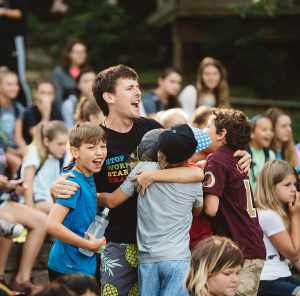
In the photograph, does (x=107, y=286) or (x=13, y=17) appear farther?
(x=13, y=17)

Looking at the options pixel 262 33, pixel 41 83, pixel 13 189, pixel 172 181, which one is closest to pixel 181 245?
pixel 172 181

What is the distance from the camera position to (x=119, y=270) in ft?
16.3

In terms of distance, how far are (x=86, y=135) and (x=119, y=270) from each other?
85 cm

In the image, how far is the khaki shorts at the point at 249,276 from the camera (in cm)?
517

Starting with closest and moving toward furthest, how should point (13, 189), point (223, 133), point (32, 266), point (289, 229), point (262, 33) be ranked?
point (223, 133) < point (289, 229) < point (13, 189) < point (32, 266) < point (262, 33)

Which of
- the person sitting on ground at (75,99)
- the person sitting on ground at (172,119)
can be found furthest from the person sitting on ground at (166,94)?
the person sitting on ground at (172,119)

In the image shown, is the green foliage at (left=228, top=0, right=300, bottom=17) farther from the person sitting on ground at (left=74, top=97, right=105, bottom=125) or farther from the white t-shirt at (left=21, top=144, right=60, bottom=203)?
the white t-shirt at (left=21, top=144, right=60, bottom=203)

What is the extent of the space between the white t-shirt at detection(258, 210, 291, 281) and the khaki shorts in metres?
0.64

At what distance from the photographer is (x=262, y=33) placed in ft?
42.9

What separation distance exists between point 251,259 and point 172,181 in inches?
32.7

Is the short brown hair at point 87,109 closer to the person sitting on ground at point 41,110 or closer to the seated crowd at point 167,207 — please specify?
the person sitting on ground at point 41,110

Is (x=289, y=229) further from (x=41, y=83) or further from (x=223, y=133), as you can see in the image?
(x=41, y=83)

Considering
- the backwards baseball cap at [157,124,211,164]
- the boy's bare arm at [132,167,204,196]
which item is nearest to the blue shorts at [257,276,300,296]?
the boy's bare arm at [132,167,204,196]

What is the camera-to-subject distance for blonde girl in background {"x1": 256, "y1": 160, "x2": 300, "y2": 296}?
230 inches
